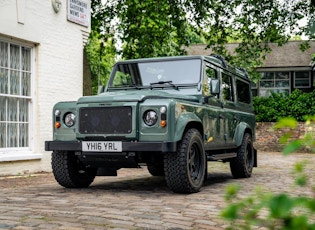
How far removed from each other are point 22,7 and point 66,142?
4.22 m

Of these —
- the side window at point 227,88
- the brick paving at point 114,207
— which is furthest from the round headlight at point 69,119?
the side window at point 227,88

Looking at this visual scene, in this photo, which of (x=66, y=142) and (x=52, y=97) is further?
(x=52, y=97)

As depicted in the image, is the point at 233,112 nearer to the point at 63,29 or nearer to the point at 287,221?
the point at 63,29

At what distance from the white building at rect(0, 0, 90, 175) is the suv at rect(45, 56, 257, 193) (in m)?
2.44

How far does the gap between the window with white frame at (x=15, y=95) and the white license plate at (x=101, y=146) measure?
3.46 m

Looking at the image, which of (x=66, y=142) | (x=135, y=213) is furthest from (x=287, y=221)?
(x=66, y=142)

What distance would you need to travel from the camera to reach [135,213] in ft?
16.0

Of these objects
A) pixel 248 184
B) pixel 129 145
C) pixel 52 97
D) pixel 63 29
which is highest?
pixel 63 29

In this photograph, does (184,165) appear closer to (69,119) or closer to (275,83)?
(69,119)

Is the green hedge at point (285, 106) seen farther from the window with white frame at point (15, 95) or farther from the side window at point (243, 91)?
the window with white frame at point (15, 95)

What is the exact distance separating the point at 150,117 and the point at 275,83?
2365 cm

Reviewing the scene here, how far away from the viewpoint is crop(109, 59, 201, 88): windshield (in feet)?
25.0

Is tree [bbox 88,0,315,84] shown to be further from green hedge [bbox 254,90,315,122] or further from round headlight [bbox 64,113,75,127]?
round headlight [bbox 64,113,75,127]

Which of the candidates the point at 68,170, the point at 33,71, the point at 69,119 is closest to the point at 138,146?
the point at 69,119
